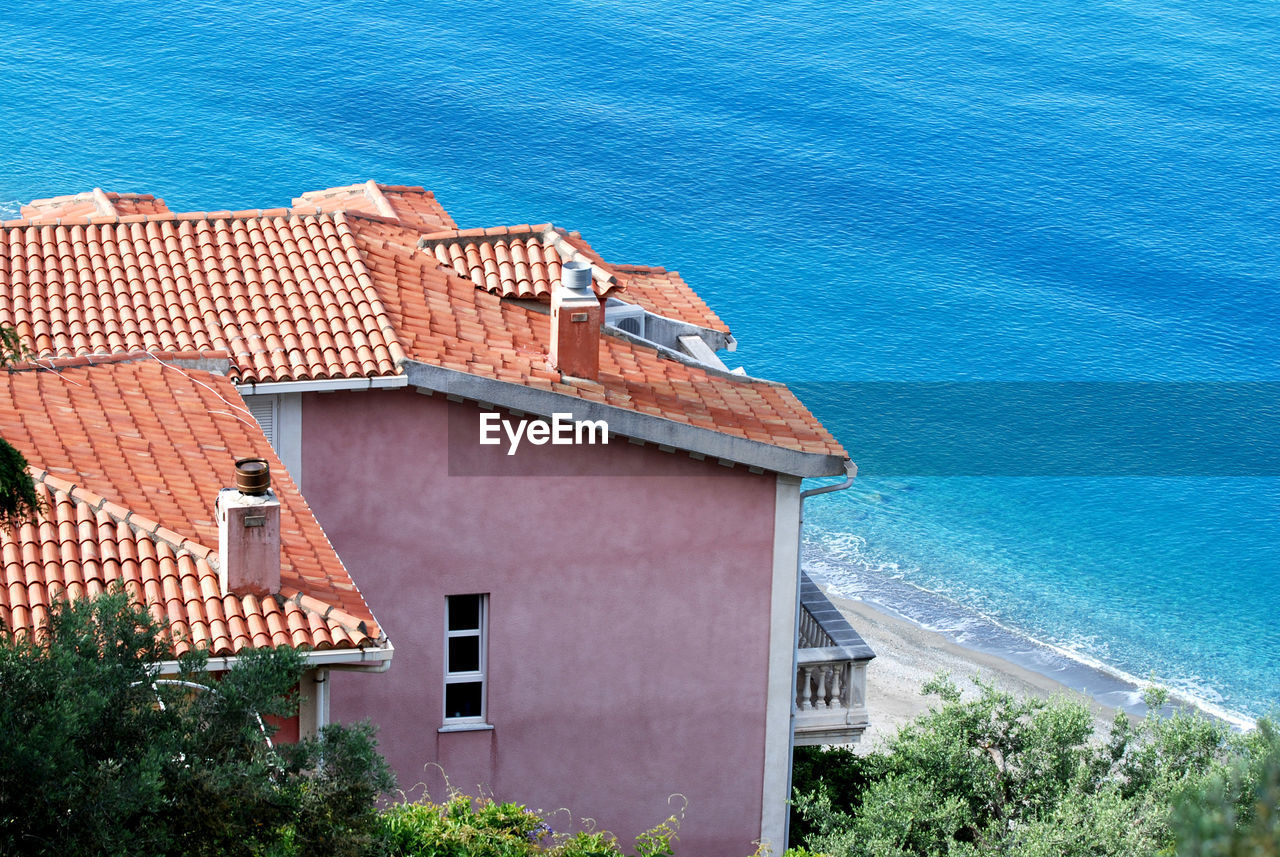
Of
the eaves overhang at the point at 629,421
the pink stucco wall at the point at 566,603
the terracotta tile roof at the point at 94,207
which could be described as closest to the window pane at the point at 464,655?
the pink stucco wall at the point at 566,603

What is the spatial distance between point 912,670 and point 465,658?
17.4 m

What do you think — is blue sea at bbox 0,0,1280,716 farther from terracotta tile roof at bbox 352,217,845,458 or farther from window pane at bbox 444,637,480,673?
window pane at bbox 444,637,480,673

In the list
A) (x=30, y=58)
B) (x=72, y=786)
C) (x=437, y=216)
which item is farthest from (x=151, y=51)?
(x=72, y=786)

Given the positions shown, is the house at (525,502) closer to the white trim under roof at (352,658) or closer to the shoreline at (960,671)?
the white trim under roof at (352,658)

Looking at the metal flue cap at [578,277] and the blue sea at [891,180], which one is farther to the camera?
the blue sea at [891,180]

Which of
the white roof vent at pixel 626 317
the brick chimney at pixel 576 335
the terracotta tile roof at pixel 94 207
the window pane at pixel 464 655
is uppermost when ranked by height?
the terracotta tile roof at pixel 94 207

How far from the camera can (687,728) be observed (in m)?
17.2

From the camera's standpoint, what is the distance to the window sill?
1666cm

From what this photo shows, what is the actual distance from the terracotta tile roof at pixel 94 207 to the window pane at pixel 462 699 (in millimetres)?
8136

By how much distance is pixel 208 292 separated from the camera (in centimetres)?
1698

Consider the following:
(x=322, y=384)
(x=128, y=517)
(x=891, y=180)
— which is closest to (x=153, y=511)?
(x=128, y=517)

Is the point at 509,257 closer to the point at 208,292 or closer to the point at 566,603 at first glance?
the point at 208,292

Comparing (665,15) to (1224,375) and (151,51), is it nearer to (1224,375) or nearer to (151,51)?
(151,51)

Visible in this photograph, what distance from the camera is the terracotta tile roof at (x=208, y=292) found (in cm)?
1588
